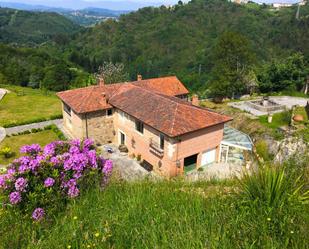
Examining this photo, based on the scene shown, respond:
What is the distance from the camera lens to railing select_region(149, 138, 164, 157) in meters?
22.3

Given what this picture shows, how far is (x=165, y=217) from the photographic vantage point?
4.77 meters

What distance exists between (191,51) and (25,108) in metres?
92.0

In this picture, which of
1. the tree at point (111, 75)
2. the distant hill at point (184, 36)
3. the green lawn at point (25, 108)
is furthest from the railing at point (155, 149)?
the distant hill at point (184, 36)

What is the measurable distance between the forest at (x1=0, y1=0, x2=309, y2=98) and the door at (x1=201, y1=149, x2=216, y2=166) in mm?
20228

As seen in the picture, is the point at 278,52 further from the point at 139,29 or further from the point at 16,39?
the point at 16,39

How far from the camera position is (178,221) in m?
4.51

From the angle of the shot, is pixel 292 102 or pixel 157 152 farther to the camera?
pixel 292 102

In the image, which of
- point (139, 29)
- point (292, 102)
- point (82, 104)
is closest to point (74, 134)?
point (82, 104)

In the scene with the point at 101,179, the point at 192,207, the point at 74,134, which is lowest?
the point at 74,134

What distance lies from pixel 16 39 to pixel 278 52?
541ft

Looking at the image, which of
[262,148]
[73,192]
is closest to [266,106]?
[262,148]

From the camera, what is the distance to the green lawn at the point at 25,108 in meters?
37.7

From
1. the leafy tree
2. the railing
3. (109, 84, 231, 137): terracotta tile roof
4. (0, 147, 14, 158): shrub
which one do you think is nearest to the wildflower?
(109, 84, 231, 137): terracotta tile roof

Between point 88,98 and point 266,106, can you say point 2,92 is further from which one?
point 266,106
